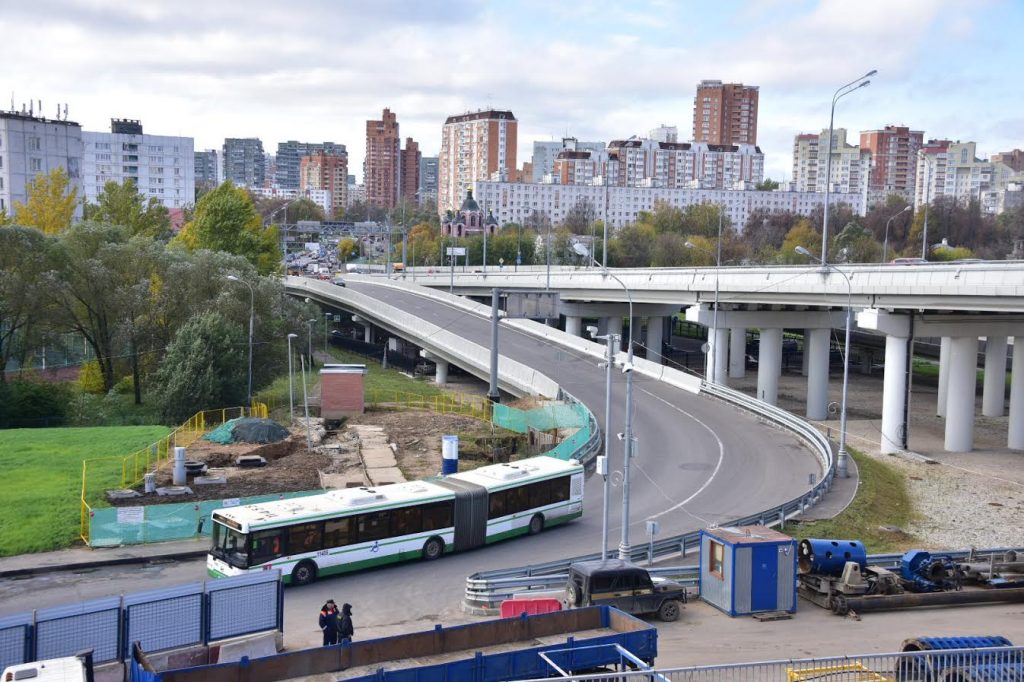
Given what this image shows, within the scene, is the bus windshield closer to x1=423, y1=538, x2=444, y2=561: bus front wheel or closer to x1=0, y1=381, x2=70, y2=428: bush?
x1=423, y1=538, x2=444, y2=561: bus front wheel

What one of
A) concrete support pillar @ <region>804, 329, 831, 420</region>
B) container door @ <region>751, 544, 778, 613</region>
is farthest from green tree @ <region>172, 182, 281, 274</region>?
container door @ <region>751, 544, 778, 613</region>

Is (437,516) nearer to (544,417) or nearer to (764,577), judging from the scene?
(764,577)

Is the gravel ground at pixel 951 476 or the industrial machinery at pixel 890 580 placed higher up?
the industrial machinery at pixel 890 580

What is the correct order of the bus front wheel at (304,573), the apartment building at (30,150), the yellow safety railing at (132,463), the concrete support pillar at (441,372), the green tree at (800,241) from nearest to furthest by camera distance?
the bus front wheel at (304,573)
the yellow safety railing at (132,463)
the concrete support pillar at (441,372)
the apartment building at (30,150)
the green tree at (800,241)

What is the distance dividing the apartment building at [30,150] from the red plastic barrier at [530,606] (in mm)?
95222

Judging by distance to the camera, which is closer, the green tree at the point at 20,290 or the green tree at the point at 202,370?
the green tree at the point at 202,370

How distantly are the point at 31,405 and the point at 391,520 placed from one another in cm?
3393

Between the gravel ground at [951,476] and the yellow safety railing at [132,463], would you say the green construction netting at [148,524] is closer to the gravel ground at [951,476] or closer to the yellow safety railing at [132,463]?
the yellow safety railing at [132,463]

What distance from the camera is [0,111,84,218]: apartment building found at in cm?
10319

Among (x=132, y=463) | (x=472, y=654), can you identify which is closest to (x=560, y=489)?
(x=472, y=654)

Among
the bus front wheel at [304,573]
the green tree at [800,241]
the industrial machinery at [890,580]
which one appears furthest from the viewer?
the green tree at [800,241]

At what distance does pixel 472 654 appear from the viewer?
54.3 ft

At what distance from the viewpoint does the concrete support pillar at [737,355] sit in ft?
268

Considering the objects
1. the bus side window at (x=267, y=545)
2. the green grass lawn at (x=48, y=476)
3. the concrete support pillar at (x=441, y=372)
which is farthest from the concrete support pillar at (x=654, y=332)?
the bus side window at (x=267, y=545)
